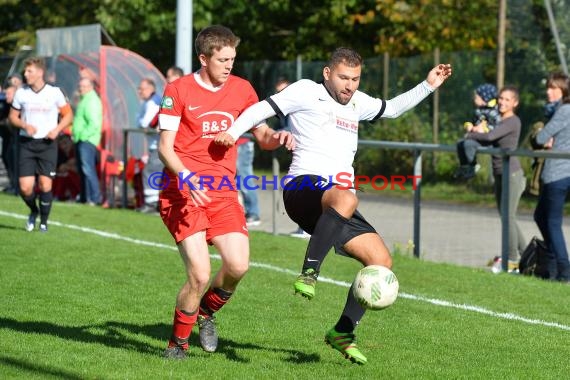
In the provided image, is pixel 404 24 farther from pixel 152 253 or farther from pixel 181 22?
pixel 152 253

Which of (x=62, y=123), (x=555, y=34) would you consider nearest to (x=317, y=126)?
(x=62, y=123)

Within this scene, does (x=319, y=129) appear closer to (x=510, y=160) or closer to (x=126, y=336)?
(x=126, y=336)

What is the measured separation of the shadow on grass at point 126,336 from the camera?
7559 millimetres

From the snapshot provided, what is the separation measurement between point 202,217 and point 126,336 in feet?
4.33

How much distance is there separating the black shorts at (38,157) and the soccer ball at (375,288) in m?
8.04

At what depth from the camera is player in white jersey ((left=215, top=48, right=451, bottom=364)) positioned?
701 cm

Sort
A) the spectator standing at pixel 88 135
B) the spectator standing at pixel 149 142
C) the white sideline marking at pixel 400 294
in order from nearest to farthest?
the white sideline marking at pixel 400 294
the spectator standing at pixel 149 142
the spectator standing at pixel 88 135

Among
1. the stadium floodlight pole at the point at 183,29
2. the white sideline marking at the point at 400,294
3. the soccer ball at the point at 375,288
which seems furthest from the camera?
the stadium floodlight pole at the point at 183,29

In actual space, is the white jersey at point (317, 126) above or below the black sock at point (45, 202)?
above

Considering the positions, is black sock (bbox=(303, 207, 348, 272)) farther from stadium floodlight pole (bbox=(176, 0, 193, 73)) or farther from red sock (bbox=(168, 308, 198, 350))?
stadium floodlight pole (bbox=(176, 0, 193, 73))

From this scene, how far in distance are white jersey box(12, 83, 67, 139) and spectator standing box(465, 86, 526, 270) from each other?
5.08 meters

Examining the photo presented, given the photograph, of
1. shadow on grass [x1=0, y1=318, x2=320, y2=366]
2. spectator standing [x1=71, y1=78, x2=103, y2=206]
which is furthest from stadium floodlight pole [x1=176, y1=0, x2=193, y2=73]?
shadow on grass [x1=0, y1=318, x2=320, y2=366]

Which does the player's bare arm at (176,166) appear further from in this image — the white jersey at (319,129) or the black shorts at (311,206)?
the white jersey at (319,129)

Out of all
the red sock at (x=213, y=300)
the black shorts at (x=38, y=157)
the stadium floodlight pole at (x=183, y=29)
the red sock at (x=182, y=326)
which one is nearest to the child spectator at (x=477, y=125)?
the black shorts at (x=38, y=157)
